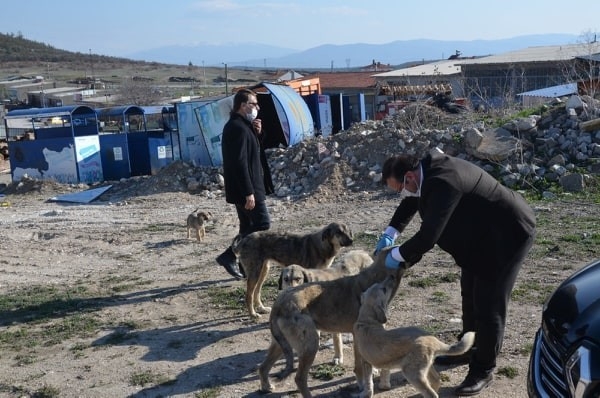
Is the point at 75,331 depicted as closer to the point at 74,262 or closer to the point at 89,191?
the point at 74,262

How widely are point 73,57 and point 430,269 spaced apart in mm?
139881

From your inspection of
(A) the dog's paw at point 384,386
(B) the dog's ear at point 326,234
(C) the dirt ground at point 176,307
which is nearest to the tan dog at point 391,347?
(A) the dog's paw at point 384,386

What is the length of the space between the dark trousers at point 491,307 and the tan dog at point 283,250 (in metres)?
2.27

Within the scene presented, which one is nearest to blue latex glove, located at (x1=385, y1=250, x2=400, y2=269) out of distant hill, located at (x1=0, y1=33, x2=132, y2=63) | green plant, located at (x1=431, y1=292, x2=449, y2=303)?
green plant, located at (x1=431, y1=292, x2=449, y2=303)

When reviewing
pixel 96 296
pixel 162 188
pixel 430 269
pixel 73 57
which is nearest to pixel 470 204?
pixel 430 269

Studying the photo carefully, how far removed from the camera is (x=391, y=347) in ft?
16.5

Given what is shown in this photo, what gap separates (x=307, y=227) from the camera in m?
12.6

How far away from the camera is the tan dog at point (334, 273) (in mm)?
6402

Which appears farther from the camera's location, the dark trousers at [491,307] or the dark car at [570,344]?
the dark trousers at [491,307]

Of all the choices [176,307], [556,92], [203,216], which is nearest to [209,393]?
[176,307]

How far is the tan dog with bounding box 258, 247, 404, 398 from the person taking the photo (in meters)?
5.59

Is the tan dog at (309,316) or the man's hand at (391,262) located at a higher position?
the man's hand at (391,262)

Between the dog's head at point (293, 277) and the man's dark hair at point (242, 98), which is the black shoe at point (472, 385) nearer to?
the dog's head at point (293, 277)

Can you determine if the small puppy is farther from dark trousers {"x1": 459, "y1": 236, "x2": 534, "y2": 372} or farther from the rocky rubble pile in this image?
dark trousers {"x1": 459, "y1": 236, "x2": 534, "y2": 372}
